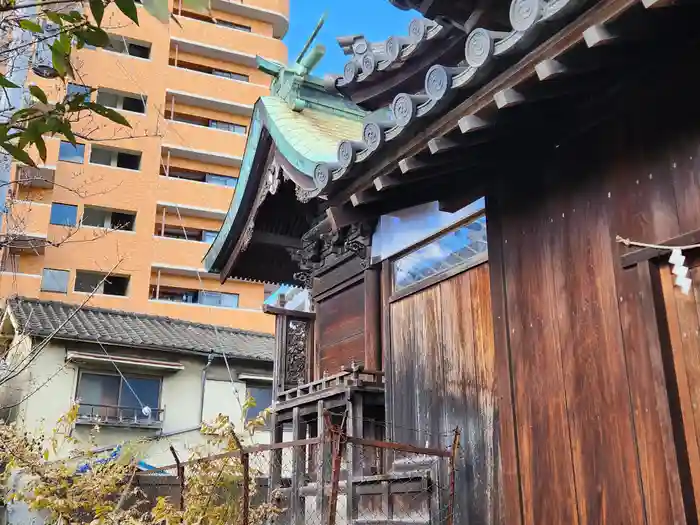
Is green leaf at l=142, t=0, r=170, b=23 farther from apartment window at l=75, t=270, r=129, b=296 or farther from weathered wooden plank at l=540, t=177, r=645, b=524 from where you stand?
apartment window at l=75, t=270, r=129, b=296

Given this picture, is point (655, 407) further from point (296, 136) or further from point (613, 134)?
point (296, 136)

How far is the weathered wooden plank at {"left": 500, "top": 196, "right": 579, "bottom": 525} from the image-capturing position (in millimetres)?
4566

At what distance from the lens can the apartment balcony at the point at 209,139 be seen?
38.0m

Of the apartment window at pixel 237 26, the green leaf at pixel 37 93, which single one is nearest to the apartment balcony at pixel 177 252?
the apartment window at pixel 237 26

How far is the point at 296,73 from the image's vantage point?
30.3 feet

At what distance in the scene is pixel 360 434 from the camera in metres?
7.22

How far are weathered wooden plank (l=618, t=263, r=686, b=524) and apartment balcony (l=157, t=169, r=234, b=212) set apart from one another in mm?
33027

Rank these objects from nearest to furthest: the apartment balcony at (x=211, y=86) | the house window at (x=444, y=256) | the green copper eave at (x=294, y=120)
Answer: the house window at (x=444, y=256)
the green copper eave at (x=294, y=120)
the apartment balcony at (x=211, y=86)

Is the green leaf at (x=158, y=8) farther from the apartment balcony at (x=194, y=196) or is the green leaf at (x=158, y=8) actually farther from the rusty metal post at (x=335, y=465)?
the apartment balcony at (x=194, y=196)

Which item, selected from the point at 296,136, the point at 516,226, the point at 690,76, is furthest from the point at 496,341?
the point at 296,136

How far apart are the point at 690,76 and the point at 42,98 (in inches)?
140

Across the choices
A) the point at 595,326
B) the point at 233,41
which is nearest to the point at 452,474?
the point at 595,326

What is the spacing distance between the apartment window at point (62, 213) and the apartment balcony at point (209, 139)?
7.17 meters

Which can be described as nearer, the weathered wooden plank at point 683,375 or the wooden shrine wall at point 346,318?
the weathered wooden plank at point 683,375
